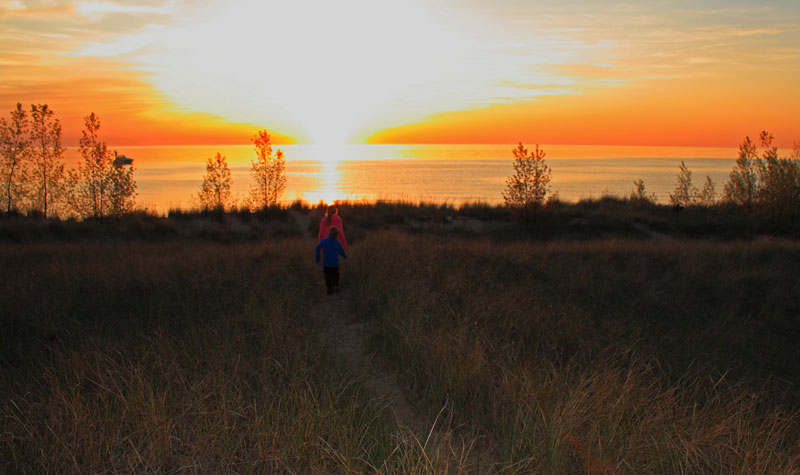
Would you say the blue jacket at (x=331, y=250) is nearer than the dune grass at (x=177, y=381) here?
No

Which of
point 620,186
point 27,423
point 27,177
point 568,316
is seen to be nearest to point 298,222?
point 27,177

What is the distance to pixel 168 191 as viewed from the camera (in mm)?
60344

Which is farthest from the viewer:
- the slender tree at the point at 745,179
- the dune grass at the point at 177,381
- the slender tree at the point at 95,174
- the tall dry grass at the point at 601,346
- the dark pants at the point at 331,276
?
the slender tree at the point at 745,179

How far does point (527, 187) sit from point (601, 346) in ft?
58.5

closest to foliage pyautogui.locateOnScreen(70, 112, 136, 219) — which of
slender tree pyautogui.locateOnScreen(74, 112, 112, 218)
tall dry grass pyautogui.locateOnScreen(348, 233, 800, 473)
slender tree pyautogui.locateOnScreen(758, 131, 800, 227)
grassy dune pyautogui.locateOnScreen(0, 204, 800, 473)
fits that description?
slender tree pyautogui.locateOnScreen(74, 112, 112, 218)

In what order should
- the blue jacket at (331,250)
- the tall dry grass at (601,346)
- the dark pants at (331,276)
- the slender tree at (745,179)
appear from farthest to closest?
the slender tree at (745,179) → the dark pants at (331,276) → the blue jacket at (331,250) → the tall dry grass at (601,346)

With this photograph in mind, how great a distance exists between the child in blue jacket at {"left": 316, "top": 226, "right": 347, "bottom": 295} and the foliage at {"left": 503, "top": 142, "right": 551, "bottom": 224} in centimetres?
1735

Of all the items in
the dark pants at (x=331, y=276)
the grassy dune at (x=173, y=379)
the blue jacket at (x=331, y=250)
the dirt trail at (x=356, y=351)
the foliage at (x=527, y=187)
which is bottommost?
the dirt trail at (x=356, y=351)

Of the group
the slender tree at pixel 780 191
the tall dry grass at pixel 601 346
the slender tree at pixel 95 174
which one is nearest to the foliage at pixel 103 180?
the slender tree at pixel 95 174

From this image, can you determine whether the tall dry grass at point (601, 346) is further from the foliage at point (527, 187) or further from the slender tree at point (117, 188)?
the slender tree at point (117, 188)

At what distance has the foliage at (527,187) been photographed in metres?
25.3

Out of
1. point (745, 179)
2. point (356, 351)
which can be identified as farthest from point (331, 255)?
point (745, 179)

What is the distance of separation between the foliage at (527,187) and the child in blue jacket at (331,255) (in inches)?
683

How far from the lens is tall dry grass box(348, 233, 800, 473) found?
441cm
